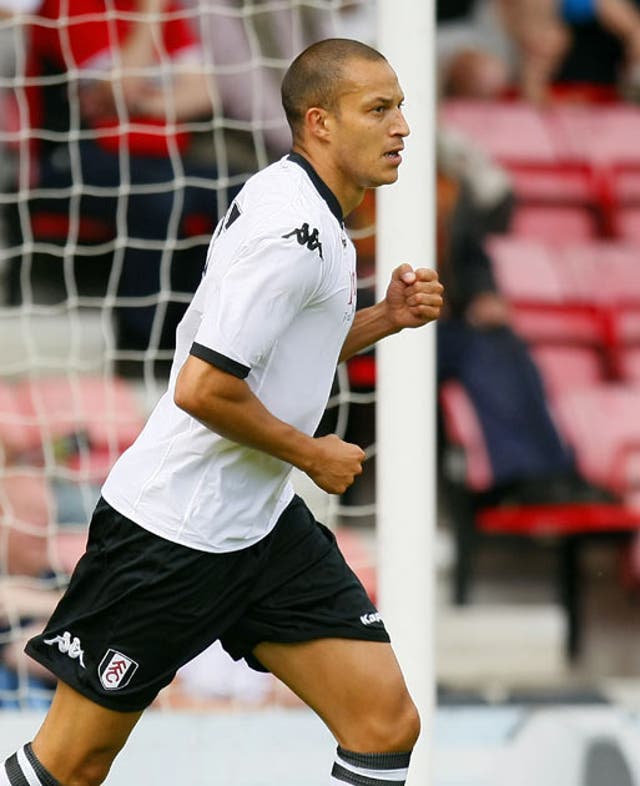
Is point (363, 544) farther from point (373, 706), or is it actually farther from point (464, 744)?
point (373, 706)

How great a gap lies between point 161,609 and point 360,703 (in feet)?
1.19

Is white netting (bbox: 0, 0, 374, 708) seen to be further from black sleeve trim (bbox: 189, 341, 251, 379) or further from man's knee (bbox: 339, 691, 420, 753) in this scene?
black sleeve trim (bbox: 189, 341, 251, 379)

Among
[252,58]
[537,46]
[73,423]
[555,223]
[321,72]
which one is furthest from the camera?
[537,46]

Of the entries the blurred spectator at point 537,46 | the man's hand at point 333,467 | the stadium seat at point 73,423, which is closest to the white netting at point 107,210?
the stadium seat at point 73,423

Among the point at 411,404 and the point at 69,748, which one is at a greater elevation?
the point at 411,404

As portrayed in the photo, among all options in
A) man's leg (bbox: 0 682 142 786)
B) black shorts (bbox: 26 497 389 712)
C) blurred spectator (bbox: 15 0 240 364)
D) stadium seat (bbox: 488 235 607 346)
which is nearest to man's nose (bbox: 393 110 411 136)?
black shorts (bbox: 26 497 389 712)

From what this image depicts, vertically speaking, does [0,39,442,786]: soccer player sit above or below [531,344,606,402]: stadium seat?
above

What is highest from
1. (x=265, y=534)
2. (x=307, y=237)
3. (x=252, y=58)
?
(x=252, y=58)

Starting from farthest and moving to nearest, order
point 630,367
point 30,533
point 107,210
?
point 630,367, point 107,210, point 30,533

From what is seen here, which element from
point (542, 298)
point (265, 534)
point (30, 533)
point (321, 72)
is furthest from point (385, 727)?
point (542, 298)

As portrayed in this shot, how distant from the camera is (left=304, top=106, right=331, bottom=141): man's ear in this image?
8.51 ft

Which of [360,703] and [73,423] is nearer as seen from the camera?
[360,703]

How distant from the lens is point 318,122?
2605mm

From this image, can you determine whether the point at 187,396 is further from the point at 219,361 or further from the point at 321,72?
the point at 321,72
